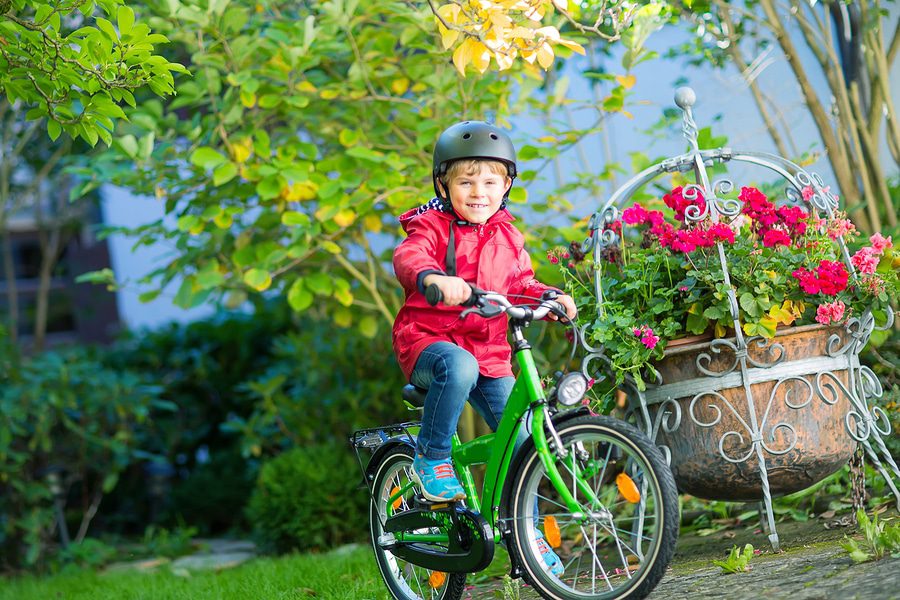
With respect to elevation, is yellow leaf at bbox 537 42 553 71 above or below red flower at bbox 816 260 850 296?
above

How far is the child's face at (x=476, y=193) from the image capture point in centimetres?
289

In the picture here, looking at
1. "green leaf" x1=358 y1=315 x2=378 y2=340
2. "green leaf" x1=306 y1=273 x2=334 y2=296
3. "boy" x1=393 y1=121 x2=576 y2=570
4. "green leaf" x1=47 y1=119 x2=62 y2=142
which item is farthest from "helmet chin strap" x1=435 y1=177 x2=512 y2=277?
"green leaf" x1=358 y1=315 x2=378 y2=340

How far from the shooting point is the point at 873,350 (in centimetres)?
380

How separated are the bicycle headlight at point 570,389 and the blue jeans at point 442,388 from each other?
0.30 m

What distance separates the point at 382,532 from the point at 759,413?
49.2 inches

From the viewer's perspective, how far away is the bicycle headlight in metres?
2.54

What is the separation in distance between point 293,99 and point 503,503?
2347 millimetres

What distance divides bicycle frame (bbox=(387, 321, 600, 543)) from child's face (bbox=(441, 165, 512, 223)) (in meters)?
0.37

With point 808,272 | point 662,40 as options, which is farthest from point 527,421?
point 662,40

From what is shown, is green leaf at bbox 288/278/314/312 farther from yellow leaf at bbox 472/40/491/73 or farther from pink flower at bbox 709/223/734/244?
pink flower at bbox 709/223/734/244

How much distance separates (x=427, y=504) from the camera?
114 inches

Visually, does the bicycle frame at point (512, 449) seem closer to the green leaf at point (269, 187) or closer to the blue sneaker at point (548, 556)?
the blue sneaker at point (548, 556)

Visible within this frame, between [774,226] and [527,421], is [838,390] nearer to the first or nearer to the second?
[774,226]

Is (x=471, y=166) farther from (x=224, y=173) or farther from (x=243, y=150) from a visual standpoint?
(x=243, y=150)
